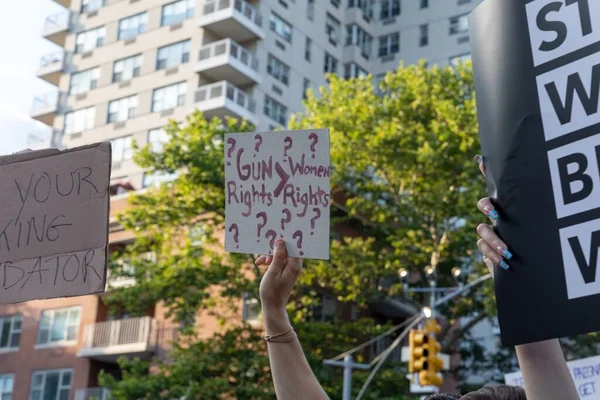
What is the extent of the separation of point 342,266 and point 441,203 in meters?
3.39

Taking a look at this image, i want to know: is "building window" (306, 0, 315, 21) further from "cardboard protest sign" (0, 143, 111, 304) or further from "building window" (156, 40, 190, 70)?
"cardboard protest sign" (0, 143, 111, 304)

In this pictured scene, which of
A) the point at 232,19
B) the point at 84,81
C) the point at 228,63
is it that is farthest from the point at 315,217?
the point at 84,81

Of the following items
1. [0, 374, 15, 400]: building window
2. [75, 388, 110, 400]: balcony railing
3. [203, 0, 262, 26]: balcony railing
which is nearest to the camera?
[75, 388, 110, 400]: balcony railing

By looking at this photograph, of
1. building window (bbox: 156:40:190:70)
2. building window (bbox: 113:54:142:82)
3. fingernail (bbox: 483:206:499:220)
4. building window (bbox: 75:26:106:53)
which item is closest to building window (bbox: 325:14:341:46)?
building window (bbox: 156:40:190:70)

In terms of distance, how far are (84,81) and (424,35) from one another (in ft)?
59.9

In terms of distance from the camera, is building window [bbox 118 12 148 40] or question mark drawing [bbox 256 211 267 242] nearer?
question mark drawing [bbox 256 211 267 242]

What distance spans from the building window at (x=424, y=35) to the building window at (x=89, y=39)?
666 inches

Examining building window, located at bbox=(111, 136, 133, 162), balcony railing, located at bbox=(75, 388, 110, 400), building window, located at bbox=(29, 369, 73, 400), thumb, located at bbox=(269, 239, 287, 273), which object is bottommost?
thumb, located at bbox=(269, 239, 287, 273)

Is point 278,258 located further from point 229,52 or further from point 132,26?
point 132,26

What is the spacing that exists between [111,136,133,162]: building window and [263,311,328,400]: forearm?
4034 centimetres

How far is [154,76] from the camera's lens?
144ft

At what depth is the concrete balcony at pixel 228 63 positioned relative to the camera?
4084cm

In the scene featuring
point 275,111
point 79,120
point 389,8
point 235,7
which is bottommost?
point 275,111

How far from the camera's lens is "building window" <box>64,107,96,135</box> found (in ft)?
151
